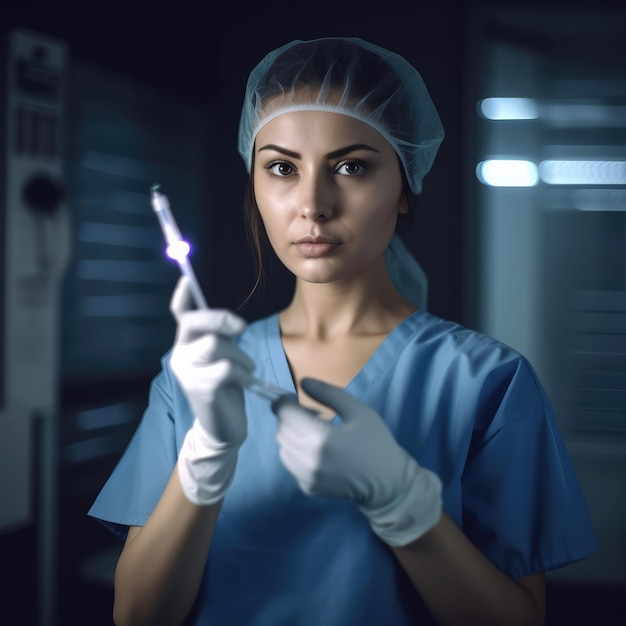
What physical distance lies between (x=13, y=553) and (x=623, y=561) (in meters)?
1.60

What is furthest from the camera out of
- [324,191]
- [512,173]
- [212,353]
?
[512,173]

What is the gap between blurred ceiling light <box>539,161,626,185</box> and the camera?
205cm

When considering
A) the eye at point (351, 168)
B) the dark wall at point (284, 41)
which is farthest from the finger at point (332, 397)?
the dark wall at point (284, 41)

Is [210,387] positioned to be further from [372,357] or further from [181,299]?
[372,357]

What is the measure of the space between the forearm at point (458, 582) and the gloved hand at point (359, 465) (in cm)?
2

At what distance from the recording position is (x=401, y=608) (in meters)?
0.74

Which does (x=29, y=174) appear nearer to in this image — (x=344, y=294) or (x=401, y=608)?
(x=344, y=294)

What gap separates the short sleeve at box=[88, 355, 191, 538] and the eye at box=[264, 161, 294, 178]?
28cm

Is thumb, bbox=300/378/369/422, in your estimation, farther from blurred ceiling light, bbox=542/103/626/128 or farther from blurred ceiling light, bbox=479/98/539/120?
blurred ceiling light, bbox=542/103/626/128

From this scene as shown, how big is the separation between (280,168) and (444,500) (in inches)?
15.4

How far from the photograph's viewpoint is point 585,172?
207 centimetres

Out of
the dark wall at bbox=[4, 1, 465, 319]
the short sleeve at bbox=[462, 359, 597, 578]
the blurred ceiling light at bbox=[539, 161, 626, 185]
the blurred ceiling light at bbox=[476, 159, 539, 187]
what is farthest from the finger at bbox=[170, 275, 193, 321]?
the blurred ceiling light at bbox=[539, 161, 626, 185]

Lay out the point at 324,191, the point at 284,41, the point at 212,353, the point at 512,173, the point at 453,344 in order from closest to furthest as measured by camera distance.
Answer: the point at 212,353
the point at 324,191
the point at 453,344
the point at 284,41
the point at 512,173

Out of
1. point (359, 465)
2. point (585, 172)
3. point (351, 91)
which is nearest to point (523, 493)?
point (359, 465)
